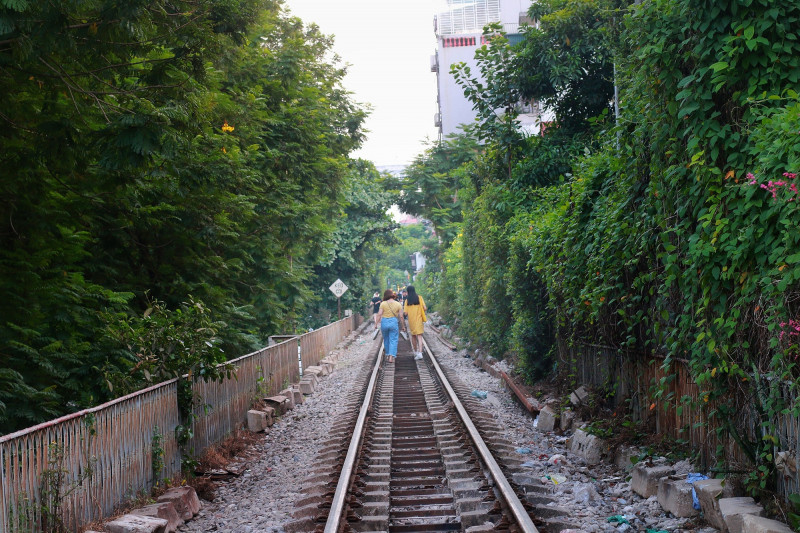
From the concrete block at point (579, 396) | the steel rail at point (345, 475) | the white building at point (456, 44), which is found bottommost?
the steel rail at point (345, 475)

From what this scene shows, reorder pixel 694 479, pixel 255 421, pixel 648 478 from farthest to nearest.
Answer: pixel 255 421 < pixel 648 478 < pixel 694 479

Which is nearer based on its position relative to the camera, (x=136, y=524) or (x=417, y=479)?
(x=136, y=524)

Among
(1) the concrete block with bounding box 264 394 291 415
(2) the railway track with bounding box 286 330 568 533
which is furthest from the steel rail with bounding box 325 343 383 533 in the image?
(1) the concrete block with bounding box 264 394 291 415

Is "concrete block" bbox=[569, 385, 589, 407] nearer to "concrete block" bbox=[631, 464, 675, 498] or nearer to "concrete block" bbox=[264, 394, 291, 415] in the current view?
"concrete block" bbox=[631, 464, 675, 498]

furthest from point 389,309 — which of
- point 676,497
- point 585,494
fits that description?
point 676,497

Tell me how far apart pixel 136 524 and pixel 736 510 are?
4830 mm

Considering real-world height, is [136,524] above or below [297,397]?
above

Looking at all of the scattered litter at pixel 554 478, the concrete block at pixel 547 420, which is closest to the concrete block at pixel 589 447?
the scattered litter at pixel 554 478

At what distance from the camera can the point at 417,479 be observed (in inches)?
309

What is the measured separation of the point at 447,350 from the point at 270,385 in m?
14.9

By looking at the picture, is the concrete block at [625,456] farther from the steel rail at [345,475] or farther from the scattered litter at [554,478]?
the steel rail at [345,475]

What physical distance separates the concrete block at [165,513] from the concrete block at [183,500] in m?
0.18

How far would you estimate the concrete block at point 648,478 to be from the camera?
22.2ft

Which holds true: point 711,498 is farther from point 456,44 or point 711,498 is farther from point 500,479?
point 456,44
